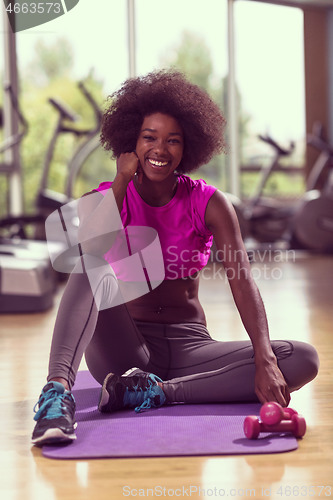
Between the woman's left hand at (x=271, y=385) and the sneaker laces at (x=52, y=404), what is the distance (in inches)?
18.8

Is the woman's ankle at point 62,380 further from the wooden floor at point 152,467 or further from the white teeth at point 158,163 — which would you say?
the white teeth at point 158,163

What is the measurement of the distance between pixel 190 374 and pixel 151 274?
0.30m

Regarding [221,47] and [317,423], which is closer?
[317,423]

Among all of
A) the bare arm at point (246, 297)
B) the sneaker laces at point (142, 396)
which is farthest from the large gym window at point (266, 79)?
the sneaker laces at point (142, 396)

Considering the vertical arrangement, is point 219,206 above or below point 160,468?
above

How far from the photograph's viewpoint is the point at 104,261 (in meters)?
Answer: 1.83

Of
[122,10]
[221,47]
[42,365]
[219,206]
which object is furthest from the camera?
[221,47]

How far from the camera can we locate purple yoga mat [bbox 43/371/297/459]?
1555 mm

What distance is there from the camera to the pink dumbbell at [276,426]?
1606 millimetres

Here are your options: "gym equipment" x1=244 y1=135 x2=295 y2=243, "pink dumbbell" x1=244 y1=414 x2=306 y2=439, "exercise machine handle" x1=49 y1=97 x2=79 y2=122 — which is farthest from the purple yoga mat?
"gym equipment" x1=244 y1=135 x2=295 y2=243

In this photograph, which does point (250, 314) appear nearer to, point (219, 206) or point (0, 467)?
point (219, 206)

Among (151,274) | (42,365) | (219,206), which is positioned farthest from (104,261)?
(42,365)

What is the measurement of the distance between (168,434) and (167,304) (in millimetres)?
422

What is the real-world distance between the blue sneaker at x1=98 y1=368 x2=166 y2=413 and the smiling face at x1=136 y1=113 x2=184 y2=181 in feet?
1.73
